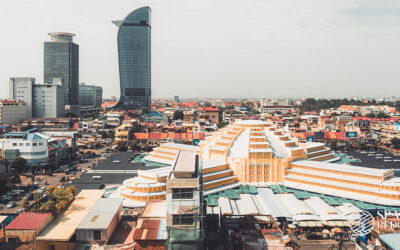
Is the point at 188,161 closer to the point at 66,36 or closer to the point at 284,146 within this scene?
the point at 284,146

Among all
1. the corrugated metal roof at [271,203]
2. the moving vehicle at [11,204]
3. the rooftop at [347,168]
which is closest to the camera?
the corrugated metal roof at [271,203]

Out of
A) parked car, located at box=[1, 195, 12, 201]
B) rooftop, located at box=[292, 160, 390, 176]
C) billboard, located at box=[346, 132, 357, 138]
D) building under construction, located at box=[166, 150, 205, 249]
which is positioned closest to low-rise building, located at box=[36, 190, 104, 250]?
building under construction, located at box=[166, 150, 205, 249]

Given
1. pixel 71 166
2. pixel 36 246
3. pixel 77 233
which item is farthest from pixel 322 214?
pixel 71 166

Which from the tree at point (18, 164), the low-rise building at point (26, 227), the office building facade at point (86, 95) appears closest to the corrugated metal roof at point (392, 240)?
the low-rise building at point (26, 227)

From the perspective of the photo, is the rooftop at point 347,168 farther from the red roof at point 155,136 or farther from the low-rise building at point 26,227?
the red roof at point 155,136

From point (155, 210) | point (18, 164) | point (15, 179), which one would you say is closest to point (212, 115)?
point (18, 164)

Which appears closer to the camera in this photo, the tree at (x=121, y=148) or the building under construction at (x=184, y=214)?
the building under construction at (x=184, y=214)

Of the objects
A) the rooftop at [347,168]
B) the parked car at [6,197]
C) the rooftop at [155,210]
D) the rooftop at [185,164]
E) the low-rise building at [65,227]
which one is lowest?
the parked car at [6,197]

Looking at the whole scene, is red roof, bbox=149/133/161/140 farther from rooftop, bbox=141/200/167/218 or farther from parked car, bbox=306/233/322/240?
parked car, bbox=306/233/322/240
